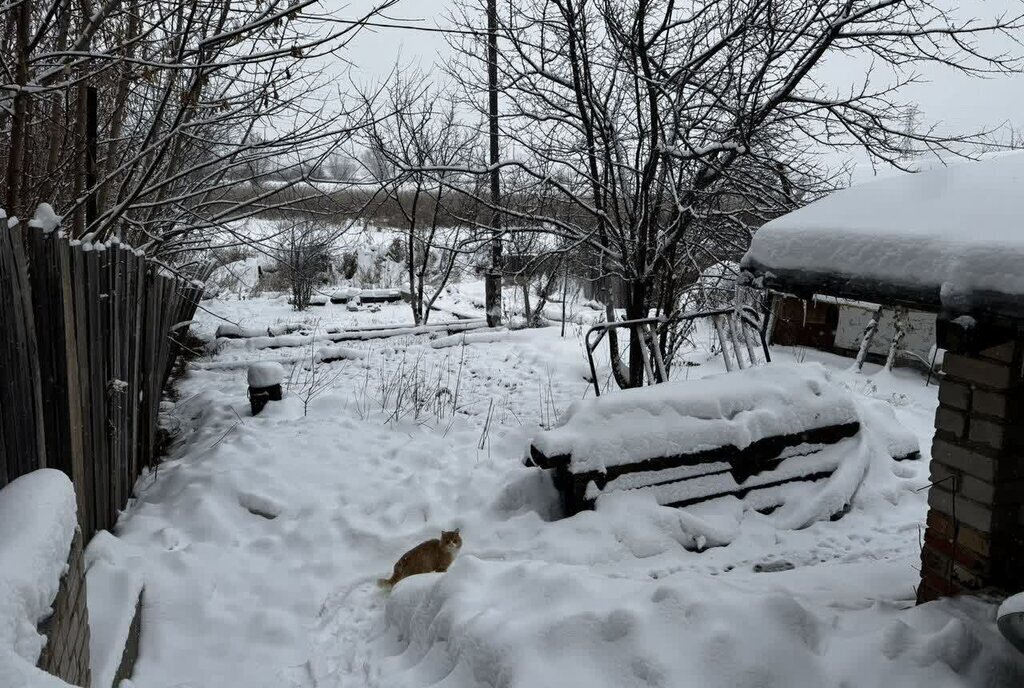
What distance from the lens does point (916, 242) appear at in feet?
A: 7.24

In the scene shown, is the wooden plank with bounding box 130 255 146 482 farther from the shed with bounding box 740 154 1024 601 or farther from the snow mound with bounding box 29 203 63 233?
the shed with bounding box 740 154 1024 601

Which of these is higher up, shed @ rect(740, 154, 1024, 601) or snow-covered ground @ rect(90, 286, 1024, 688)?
shed @ rect(740, 154, 1024, 601)

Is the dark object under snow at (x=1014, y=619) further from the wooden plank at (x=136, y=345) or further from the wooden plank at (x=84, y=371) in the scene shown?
the wooden plank at (x=136, y=345)

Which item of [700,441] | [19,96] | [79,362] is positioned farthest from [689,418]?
[19,96]

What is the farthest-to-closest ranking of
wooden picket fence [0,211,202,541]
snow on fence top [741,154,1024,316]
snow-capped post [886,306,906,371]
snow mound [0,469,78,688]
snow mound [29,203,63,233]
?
snow-capped post [886,306,906,371] < snow mound [29,203,63,233] < wooden picket fence [0,211,202,541] < snow on fence top [741,154,1024,316] < snow mound [0,469,78,688]

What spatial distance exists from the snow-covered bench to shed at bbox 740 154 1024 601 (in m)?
1.41

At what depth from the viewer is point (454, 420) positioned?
5.93 meters

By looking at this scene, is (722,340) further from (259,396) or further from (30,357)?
(30,357)

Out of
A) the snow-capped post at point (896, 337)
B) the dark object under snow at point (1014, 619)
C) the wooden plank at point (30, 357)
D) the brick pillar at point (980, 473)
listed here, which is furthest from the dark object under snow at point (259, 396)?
the snow-capped post at point (896, 337)

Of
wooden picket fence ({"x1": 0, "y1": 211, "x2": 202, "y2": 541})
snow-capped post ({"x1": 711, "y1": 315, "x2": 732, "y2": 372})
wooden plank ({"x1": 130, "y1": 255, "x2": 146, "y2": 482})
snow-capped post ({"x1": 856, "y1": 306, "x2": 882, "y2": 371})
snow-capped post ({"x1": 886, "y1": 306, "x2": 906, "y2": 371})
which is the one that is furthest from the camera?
snow-capped post ({"x1": 856, "y1": 306, "x2": 882, "y2": 371})

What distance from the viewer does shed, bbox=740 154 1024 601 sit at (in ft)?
6.55

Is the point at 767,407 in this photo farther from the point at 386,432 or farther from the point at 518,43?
the point at 518,43

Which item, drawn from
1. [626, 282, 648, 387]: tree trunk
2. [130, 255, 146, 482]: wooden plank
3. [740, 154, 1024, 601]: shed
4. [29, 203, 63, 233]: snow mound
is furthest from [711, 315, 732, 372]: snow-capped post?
[29, 203, 63, 233]: snow mound

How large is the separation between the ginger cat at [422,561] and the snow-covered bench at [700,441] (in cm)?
81
